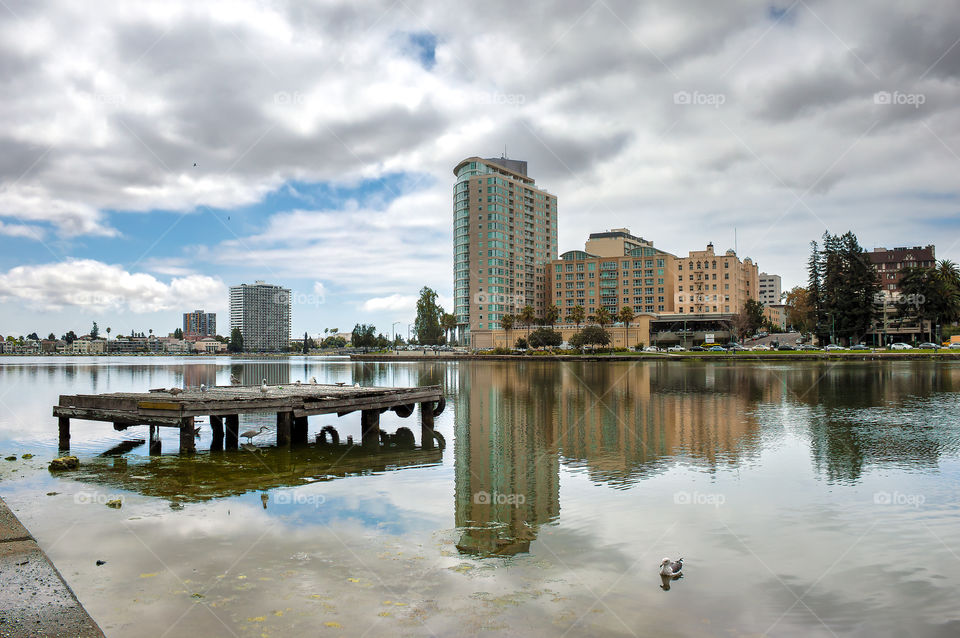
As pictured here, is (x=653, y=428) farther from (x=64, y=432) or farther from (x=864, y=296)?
(x=864, y=296)

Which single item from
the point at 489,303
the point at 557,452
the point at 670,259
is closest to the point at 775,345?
the point at 670,259

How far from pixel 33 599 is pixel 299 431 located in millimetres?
20400

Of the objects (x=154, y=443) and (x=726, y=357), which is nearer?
(x=154, y=443)

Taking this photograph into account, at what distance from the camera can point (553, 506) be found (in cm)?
1566

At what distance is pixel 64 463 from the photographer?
70.3ft

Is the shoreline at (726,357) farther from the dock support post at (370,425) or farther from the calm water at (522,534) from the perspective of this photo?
the dock support post at (370,425)

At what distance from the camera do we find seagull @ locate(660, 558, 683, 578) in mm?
10641

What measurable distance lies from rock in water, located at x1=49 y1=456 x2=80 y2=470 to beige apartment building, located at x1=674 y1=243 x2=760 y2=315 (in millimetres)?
167106

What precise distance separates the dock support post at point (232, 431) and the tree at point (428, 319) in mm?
160548

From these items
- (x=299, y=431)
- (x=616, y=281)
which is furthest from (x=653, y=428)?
(x=616, y=281)

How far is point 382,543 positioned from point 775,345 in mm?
147198

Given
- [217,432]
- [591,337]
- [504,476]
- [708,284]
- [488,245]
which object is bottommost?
[504,476]

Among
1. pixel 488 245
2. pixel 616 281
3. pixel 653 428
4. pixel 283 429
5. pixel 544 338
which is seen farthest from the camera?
pixel 616 281

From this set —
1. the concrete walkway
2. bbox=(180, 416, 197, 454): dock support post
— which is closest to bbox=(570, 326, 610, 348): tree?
bbox=(180, 416, 197, 454): dock support post
